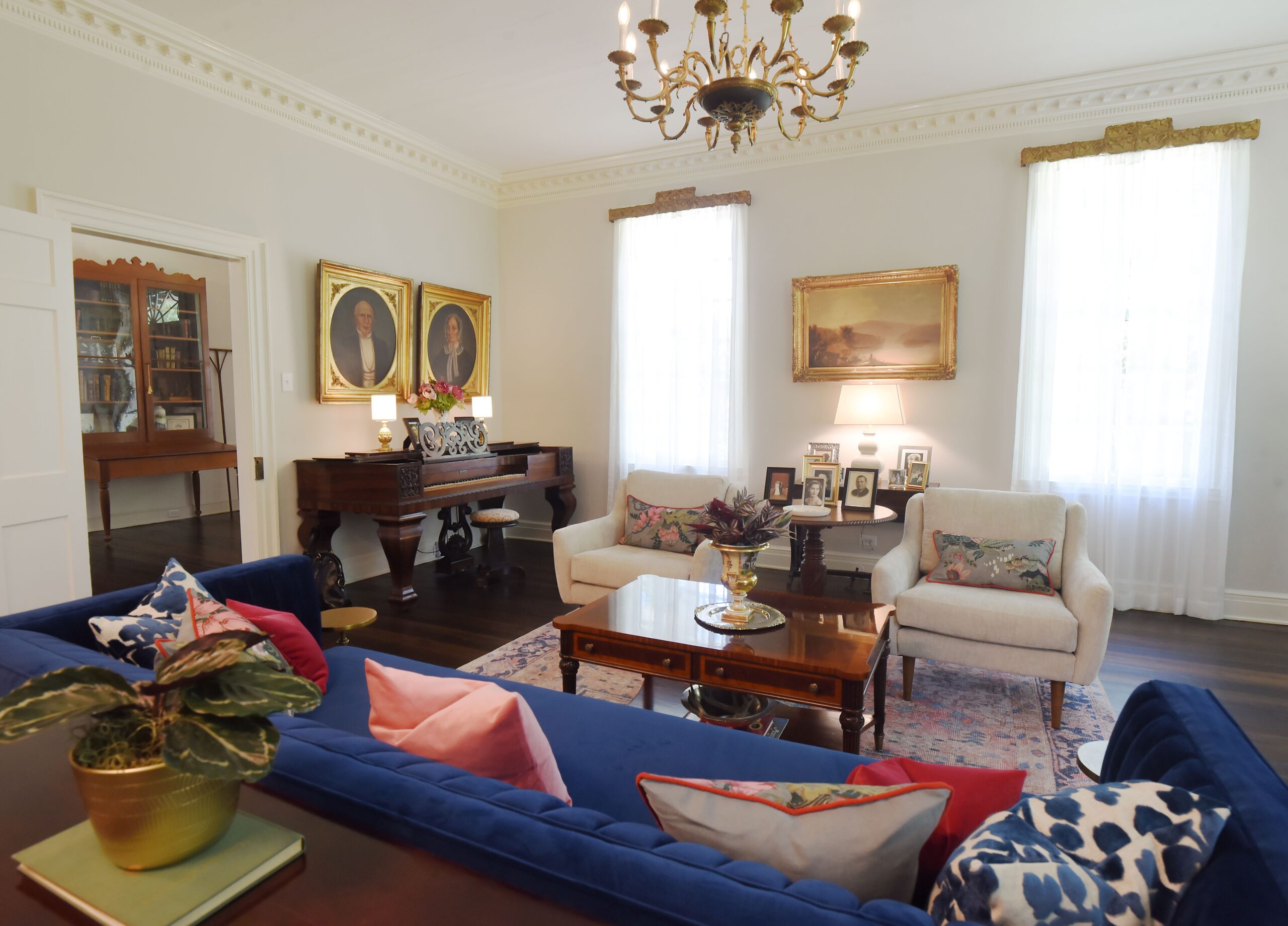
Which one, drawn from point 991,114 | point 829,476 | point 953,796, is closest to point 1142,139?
point 991,114

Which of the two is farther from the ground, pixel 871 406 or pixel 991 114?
pixel 991 114

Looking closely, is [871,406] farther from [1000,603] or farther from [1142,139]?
[1142,139]

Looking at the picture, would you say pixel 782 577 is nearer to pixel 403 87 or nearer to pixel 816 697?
pixel 816 697

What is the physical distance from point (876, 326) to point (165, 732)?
4.91 metres

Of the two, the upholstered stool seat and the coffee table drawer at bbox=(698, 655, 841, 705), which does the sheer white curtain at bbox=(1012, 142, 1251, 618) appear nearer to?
the coffee table drawer at bbox=(698, 655, 841, 705)

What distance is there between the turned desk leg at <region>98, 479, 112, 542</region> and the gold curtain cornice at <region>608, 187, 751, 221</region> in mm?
5253

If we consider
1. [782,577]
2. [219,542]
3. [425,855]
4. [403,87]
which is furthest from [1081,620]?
[219,542]

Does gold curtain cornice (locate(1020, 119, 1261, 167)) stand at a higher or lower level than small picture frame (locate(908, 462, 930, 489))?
higher

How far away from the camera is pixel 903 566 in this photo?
10.9 ft

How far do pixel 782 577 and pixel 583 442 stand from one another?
2.14 meters

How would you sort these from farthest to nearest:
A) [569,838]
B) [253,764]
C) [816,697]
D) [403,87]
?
[403,87]
[816,697]
[569,838]
[253,764]

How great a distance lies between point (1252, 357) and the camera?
412 centimetres

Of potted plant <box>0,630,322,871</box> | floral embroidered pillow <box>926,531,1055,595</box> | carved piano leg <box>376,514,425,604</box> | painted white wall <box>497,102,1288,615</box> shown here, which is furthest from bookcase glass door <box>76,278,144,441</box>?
floral embroidered pillow <box>926,531,1055,595</box>

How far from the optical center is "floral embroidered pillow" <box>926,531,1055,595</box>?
318cm
